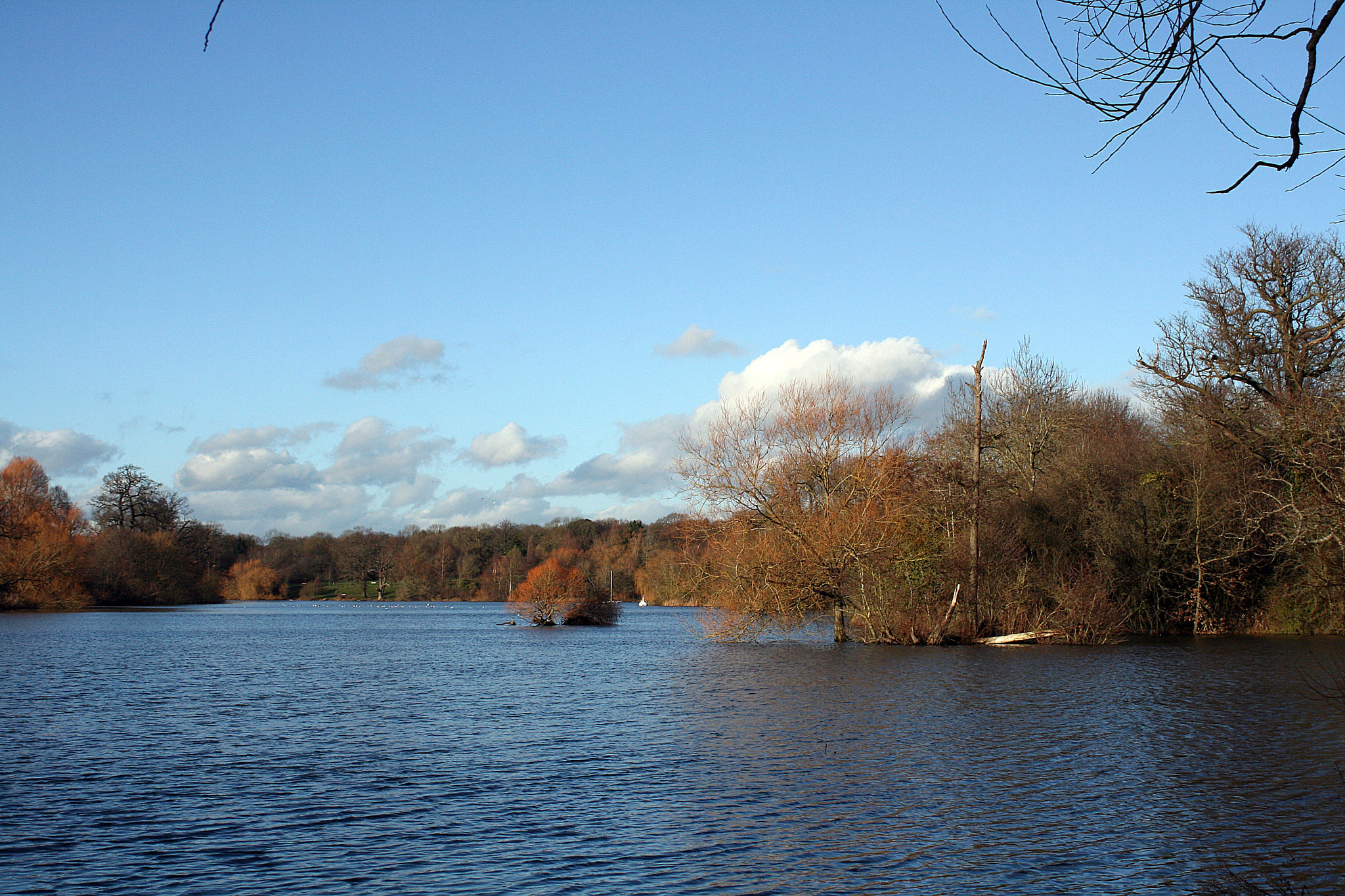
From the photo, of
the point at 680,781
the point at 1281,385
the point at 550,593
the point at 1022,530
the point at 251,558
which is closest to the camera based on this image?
the point at 680,781

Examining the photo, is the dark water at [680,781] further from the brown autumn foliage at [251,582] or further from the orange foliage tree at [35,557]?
the brown autumn foliage at [251,582]

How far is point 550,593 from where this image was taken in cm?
5369

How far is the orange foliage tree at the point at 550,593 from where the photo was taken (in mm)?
53594

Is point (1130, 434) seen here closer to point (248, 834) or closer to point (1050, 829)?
point (1050, 829)

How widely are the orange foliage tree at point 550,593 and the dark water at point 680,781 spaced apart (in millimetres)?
27704

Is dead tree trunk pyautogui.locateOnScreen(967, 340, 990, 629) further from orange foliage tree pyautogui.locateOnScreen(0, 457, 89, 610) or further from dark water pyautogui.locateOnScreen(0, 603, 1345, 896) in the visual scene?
orange foliage tree pyautogui.locateOnScreen(0, 457, 89, 610)

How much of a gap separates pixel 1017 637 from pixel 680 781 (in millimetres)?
23623

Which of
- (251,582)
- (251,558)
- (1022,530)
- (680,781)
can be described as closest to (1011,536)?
(1022,530)

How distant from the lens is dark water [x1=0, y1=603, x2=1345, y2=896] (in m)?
8.71

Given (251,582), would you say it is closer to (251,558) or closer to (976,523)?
(251,558)

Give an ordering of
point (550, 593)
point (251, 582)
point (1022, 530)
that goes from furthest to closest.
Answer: point (251, 582) < point (550, 593) < point (1022, 530)

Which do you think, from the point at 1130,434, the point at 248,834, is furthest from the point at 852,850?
the point at 1130,434

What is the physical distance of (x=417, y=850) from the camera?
31.0ft

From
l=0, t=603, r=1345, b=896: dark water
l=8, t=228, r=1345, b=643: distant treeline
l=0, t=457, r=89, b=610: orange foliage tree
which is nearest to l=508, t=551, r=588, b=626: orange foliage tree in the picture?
l=8, t=228, r=1345, b=643: distant treeline
